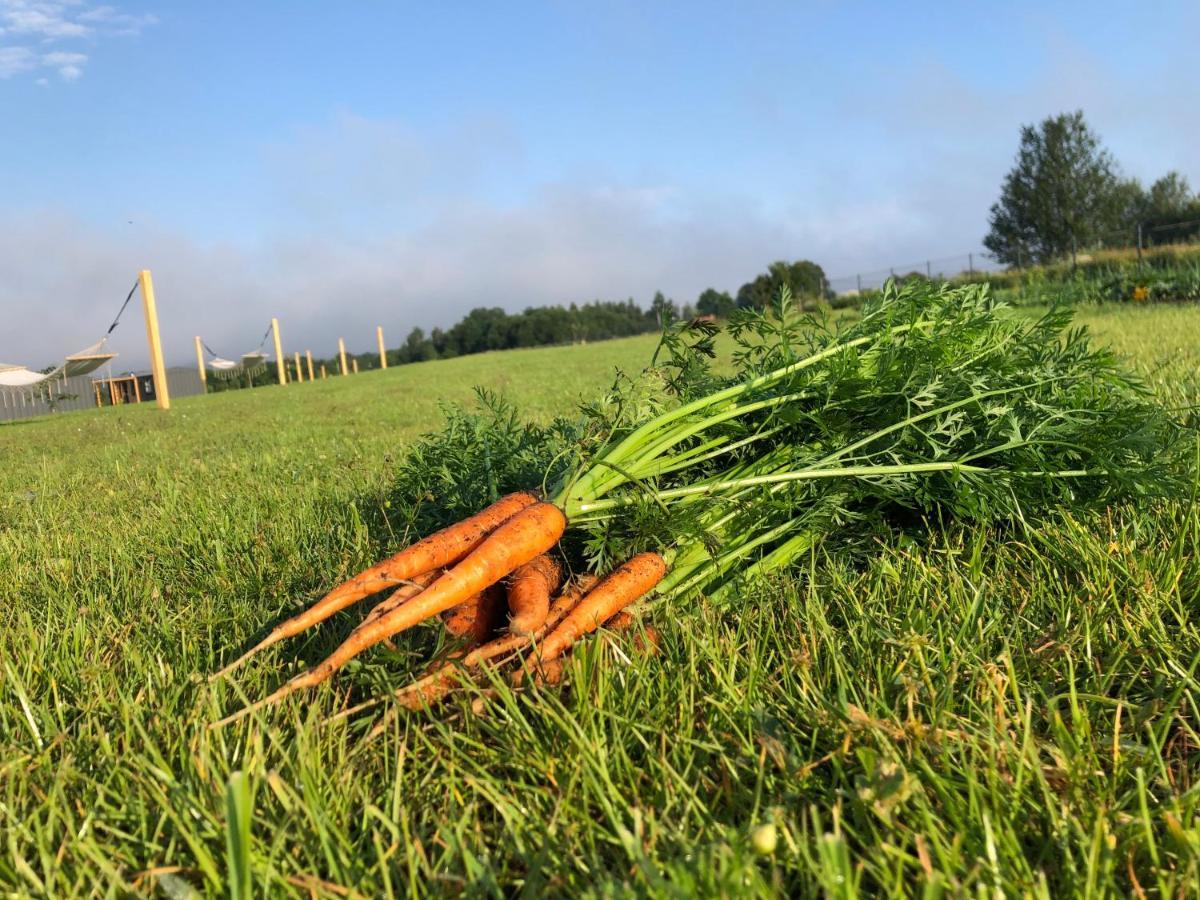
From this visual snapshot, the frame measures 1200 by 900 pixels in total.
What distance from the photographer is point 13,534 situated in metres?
3.43

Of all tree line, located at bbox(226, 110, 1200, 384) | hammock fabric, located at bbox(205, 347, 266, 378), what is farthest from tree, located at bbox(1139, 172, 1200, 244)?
hammock fabric, located at bbox(205, 347, 266, 378)

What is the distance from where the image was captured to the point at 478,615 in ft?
6.71

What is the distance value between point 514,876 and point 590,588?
2.97 ft

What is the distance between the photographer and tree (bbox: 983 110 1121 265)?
180 ft

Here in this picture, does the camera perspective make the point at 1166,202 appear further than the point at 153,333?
Yes

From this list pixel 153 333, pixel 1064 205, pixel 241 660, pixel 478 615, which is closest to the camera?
pixel 241 660

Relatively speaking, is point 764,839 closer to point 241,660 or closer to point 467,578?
point 467,578

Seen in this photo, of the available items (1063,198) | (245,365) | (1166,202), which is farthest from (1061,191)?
(245,365)

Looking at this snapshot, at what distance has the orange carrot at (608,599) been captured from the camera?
1800 mm

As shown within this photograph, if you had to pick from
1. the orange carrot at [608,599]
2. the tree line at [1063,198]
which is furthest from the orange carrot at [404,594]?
the tree line at [1063,198]

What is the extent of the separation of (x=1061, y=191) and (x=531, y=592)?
66550 millimetres

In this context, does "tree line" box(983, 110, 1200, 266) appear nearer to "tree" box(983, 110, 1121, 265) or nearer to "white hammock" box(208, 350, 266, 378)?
"tree" box(983, 110, 1121, 265)

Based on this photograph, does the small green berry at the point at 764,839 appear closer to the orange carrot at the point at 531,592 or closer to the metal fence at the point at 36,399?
the orange carrot at the point at 531,592

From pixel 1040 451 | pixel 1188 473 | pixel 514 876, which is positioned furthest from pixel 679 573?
pixel 1188 473
